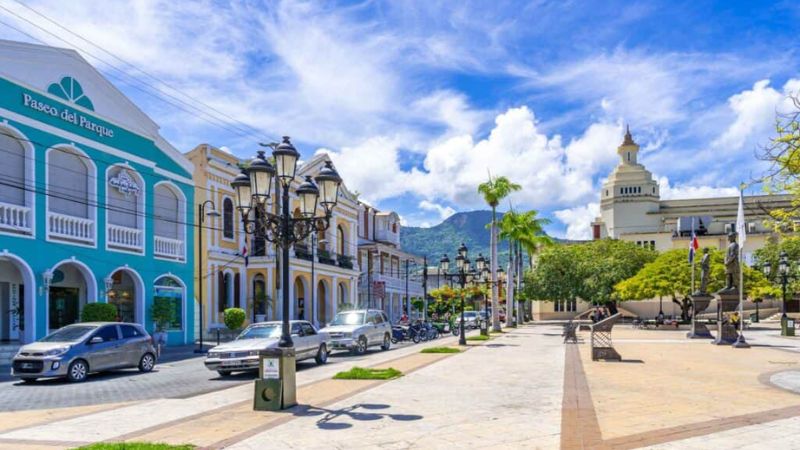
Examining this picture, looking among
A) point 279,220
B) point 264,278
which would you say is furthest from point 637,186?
point 279,220

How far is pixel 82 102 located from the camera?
25156 millimetres

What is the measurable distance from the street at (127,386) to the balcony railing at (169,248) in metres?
9.84

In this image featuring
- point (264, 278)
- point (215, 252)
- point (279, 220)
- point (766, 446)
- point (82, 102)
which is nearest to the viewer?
point (766, 446)

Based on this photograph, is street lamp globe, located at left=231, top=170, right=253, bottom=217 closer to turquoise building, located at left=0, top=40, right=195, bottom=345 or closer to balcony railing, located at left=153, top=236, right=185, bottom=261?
turquoise building, located at left=0, top=40, right=195, bottom=345

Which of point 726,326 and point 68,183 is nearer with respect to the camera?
point 68,183

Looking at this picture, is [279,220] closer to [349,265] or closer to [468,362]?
[468,362]

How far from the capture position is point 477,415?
10062 mm

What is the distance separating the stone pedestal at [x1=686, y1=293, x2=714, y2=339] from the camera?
30.4 meters

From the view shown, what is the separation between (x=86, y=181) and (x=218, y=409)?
681 inches

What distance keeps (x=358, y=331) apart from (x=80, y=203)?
11.1 metres

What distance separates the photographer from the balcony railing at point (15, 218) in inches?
843

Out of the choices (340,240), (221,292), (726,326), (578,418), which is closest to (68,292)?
(221,292)

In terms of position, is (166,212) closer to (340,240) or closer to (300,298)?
(300,298)

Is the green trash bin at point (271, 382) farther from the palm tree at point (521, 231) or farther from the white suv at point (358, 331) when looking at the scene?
the palm tree at point (521, 231)
